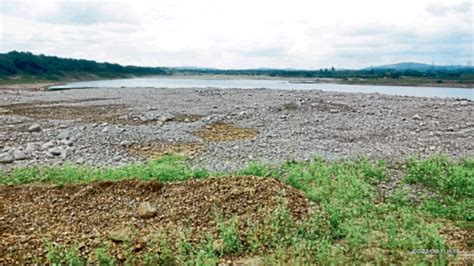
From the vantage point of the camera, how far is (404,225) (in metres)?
6.28

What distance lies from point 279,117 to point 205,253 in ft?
36.6

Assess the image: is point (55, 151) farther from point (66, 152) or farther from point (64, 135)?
point (64, 135)

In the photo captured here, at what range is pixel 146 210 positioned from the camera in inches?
259

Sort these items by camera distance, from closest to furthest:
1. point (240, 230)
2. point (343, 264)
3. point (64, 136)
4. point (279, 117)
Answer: point (343, 264), point (240, 230), point (64, 136), point (279, 117)

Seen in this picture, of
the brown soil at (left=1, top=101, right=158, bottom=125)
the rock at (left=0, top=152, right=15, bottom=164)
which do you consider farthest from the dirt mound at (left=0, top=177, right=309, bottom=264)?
the brown soil at (left=1, top=101, right=158, bottom=125)

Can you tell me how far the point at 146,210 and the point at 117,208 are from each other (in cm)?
61

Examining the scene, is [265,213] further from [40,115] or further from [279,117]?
[40,115]

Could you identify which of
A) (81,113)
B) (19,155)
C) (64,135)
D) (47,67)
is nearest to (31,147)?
(19,155)

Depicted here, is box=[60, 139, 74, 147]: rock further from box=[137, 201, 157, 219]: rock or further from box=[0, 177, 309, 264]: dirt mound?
box=[137, 201, 157, 219]: rock

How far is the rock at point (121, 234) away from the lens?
584 cm

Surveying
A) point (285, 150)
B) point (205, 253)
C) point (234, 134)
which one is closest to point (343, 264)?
point (205, 253)

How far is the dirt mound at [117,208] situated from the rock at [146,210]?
0.22ft

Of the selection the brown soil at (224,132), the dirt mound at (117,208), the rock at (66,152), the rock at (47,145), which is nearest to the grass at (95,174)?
the dirt mound at (117,208)

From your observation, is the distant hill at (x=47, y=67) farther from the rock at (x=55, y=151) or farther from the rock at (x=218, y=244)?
the rock at (x=218, y=244)
